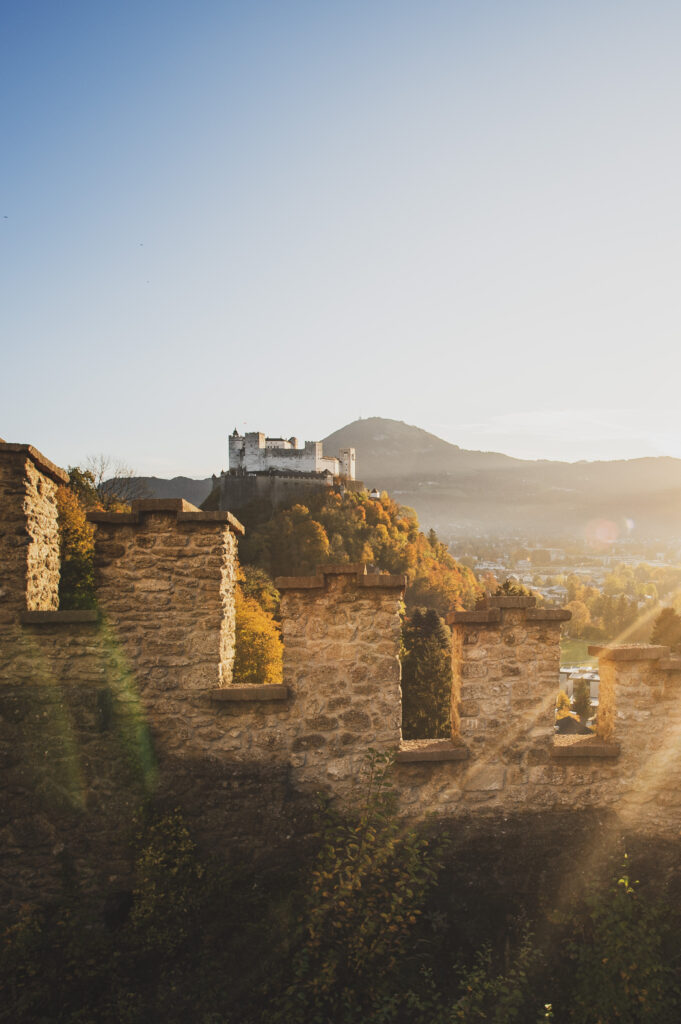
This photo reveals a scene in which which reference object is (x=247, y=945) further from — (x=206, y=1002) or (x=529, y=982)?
(x=529, y=982)

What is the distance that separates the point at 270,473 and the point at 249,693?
3010 inches

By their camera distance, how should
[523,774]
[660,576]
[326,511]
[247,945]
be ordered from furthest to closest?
[660,576]
[326,511]
[523,774]
[247,945]

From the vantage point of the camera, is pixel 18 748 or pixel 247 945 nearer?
pixel 247 945

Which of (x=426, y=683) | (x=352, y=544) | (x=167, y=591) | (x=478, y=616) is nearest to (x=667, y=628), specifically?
(x=352, y=544)

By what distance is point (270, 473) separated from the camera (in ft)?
267

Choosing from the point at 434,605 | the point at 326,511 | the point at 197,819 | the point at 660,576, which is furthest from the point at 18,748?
the point at 660,576

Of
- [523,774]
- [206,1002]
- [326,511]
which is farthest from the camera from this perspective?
[326,511]

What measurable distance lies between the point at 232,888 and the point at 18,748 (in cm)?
225

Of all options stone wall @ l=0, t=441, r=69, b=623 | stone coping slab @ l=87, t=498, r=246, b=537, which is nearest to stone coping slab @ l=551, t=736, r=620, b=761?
stone coping slab @ l=87, t=498, r=246, b=537

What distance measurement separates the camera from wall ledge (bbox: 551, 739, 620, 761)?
5.76m

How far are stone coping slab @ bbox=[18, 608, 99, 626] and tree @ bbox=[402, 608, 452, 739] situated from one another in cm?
2106

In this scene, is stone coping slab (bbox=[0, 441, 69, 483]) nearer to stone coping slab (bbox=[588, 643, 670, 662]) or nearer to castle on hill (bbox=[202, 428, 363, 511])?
stone coping slab (bbox=[588, 643, 670, 662])

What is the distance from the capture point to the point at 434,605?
6531cm

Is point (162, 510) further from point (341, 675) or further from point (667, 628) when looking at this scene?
point (667, 628)
